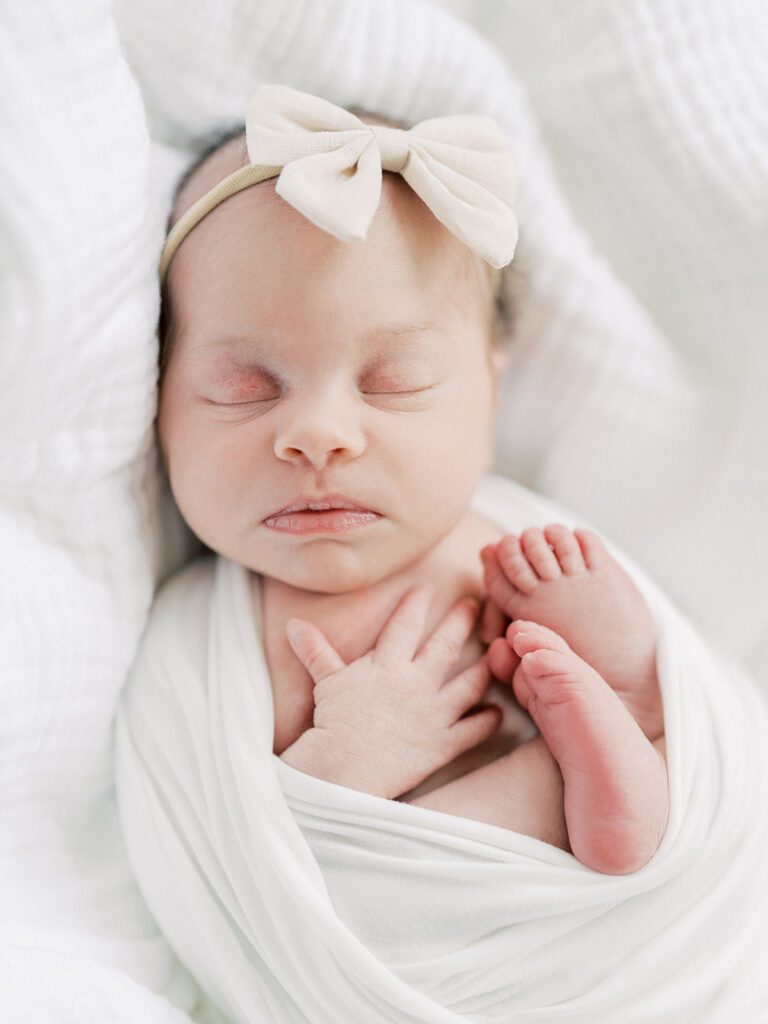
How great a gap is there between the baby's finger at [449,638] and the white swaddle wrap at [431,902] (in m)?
0.20

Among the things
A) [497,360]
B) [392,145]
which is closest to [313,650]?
[497,360]

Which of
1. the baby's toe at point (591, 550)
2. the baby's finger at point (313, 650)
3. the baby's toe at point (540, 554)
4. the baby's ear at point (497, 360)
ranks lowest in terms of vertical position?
the baby's finger at point (313, 650)

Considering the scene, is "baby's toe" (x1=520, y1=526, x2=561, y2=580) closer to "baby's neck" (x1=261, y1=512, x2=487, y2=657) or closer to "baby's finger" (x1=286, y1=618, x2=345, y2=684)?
"baby's neck" (x1=261, y1=512, x2=487, y2=657)

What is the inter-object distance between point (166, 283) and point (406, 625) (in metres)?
0.55

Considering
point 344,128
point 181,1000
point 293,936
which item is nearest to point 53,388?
point 344,128

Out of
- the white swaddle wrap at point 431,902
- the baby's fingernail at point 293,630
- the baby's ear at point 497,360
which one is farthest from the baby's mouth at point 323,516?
the baby's ear at point 497,360

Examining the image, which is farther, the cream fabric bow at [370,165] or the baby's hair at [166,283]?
the baby's hair at [166,283]

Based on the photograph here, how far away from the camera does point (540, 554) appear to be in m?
1.29

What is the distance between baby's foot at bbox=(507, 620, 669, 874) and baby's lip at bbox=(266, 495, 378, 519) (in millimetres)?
252

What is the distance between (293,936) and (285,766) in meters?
0.18

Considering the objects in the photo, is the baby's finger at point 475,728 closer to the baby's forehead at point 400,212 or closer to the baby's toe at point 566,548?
the baby's toe at point 566,548

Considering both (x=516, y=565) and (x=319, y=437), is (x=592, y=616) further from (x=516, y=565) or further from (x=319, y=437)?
(x=319, y=437)

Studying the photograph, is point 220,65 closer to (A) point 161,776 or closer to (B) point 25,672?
(B) point 25,672

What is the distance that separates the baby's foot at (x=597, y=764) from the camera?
1087mm
